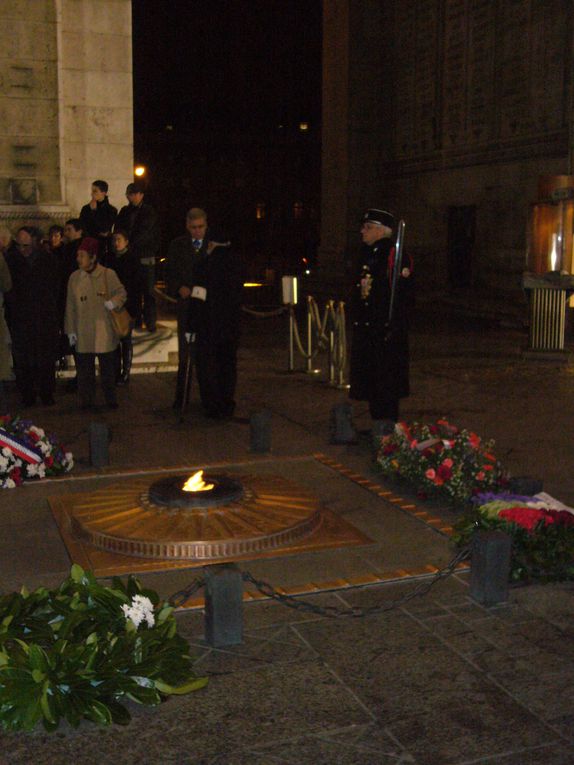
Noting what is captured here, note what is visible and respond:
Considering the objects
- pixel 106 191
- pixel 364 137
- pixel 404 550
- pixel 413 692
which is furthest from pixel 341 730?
pixel 364 137

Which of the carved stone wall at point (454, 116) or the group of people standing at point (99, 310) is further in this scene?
the carved stone wall at point (454, 116)

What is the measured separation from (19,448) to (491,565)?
3780mm

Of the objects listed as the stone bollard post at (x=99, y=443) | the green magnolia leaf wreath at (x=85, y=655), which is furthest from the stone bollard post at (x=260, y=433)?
the green magnolia leaf wreath at (x=85, y=655)

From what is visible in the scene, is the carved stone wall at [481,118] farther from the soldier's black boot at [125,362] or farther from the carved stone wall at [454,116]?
the soldier's black boot at [125,362]

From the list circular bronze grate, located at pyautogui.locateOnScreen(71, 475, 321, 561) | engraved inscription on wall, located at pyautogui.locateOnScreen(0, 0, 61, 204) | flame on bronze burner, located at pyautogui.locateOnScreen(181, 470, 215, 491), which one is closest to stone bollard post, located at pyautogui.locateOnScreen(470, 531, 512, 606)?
circular bronze grate, located at pyautogui.locateOnScreen(71, 475, 321, 561)

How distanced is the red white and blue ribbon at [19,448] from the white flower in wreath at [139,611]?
324 cm

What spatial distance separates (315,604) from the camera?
506cm

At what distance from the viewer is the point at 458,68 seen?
22938mm

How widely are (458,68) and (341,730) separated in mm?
21326

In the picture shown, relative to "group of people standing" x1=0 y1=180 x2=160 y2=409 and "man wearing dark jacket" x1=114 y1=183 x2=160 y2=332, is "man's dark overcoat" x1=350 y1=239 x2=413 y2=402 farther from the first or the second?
"man wearing dark jacket" x1=114 y1=183 x2=160 y2=332

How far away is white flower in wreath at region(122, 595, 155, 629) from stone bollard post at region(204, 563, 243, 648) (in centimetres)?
30

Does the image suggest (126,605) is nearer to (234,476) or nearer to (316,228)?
(234,476)

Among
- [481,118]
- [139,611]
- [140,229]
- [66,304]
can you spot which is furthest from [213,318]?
[481,118]

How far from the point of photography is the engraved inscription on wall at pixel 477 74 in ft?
64.4
